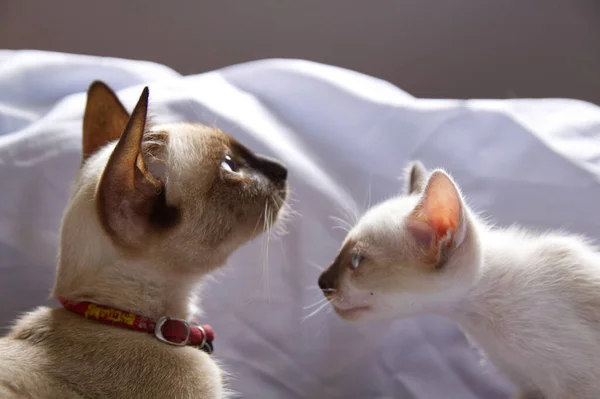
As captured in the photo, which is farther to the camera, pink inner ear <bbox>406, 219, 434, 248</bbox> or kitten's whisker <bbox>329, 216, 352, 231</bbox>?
kitten's whisker <bbox>329, 216, 352, 231</bbox>

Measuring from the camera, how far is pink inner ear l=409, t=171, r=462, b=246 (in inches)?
37.6

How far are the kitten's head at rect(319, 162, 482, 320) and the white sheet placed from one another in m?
0.27

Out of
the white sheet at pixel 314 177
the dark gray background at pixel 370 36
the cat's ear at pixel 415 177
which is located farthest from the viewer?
the dark gray background at pixel 370 36

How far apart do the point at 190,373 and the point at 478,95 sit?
3.89ft

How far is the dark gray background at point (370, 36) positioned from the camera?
1701 mm

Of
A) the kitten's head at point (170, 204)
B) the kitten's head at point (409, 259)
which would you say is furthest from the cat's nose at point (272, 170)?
the kitten's head at point (409, 259)

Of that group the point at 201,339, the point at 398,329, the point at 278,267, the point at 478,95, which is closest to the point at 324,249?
the point at 278,267

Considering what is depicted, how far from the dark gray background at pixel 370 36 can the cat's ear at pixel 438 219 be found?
32.1 inches

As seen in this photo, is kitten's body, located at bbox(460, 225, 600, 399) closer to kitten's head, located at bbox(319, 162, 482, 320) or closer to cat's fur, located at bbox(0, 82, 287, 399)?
kitten's head, located at bbox(319, 162, 482, 320)

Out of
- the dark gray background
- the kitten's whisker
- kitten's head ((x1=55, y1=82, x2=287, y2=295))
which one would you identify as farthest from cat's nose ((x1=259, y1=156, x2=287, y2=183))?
the dark gray background

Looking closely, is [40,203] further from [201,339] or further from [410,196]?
[410,196]

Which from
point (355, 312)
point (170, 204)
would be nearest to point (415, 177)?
point (355, 312)

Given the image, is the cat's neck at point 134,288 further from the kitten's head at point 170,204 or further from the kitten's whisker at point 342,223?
the kitten's whisker at point 342,223

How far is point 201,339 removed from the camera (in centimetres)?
104
